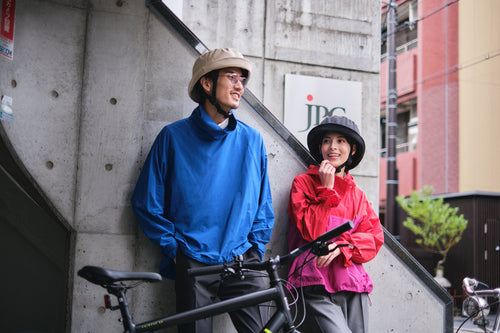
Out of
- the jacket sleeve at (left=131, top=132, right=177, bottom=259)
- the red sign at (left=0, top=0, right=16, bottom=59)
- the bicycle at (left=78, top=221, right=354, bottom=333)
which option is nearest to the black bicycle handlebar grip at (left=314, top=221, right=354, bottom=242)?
the bicycle at (left=78, top=221, right=354, bottom=333)

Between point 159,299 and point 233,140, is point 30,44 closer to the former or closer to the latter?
point 233,140

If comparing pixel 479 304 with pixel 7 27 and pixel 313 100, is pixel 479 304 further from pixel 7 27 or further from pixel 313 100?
pixel 7 27

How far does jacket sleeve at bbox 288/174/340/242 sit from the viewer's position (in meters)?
3.30

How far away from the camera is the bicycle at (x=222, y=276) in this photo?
2477 millimetres

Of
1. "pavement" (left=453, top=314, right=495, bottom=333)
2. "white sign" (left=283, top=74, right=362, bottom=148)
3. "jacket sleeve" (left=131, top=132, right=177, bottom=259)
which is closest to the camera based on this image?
"jacket sleeve" (left=131, top=132, right=177, bottom=259)

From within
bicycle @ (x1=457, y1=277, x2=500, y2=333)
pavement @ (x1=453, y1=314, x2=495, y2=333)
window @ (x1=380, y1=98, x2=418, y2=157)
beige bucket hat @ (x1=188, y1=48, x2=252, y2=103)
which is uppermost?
window @ (x1=380, y1=98, x2=418, y2=157)

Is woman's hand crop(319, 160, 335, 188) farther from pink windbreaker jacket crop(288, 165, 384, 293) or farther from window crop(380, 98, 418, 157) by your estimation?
window crop(380, 98, 418, 157)

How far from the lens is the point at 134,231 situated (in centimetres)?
366

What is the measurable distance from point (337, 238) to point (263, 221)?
0.51m

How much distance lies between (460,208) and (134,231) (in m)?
14.8

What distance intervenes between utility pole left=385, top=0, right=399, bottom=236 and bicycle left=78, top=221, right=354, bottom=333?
42.0ft

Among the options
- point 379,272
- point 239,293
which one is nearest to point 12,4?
point 239,293

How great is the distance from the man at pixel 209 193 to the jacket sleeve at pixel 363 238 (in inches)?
21.1

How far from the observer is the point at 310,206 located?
3416 mm
